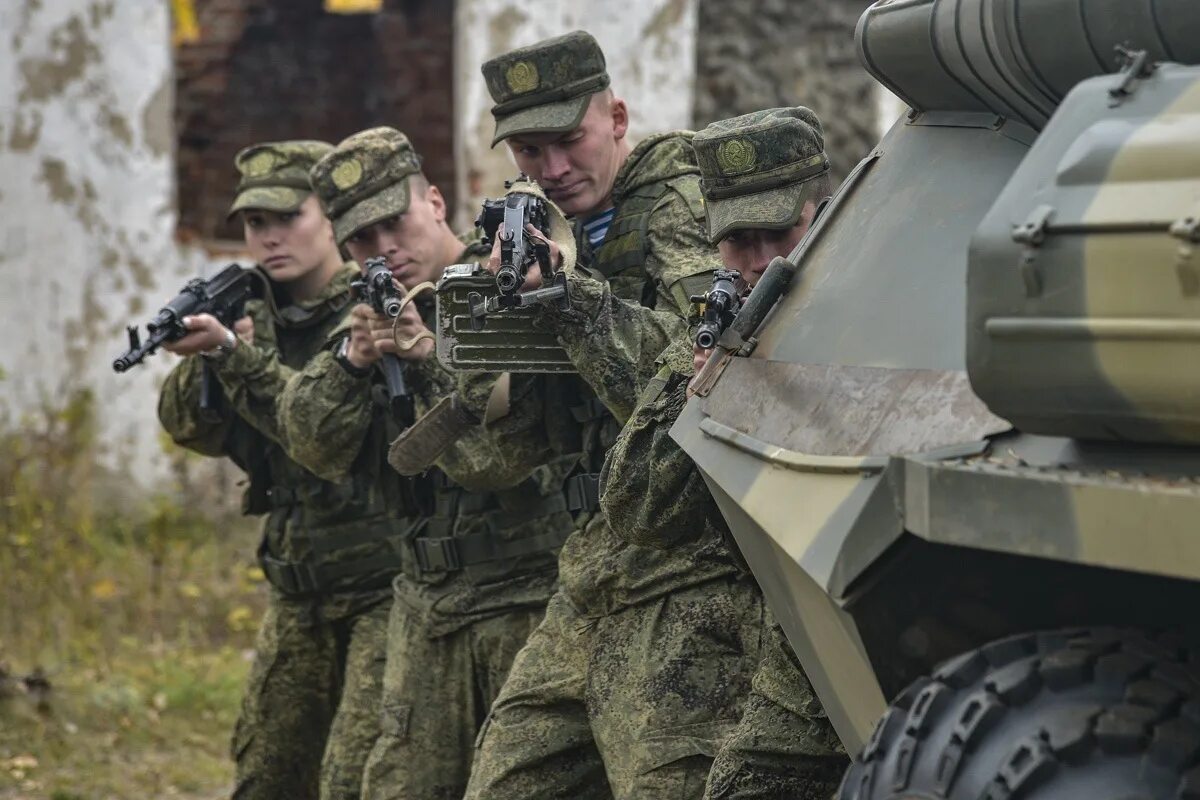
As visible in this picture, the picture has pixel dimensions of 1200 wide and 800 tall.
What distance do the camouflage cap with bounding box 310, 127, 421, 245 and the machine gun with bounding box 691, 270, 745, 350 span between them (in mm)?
1834

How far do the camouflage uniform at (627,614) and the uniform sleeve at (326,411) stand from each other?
755 millimetres

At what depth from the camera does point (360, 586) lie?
238 inches

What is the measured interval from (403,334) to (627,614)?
3.64 ft

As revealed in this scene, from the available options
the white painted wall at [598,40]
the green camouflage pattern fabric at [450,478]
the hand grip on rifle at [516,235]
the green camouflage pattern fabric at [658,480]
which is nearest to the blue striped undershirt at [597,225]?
the hand grip on rifle at [516,235]

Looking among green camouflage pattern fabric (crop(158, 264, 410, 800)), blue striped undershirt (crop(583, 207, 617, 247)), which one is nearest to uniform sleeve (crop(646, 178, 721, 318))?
blue striped undershirt (crop(583, 207, 617, 247))

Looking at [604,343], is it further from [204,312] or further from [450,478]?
[204,312]

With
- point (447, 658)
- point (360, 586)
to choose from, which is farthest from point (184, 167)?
point (447, 658)

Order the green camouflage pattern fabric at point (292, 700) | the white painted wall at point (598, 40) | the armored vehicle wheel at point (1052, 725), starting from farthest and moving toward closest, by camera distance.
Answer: the white painted wall at point (598, 40) < the green camouflage pattern fabric at point (292, 700) < the armored vehicle wheel at point (1052, 725)

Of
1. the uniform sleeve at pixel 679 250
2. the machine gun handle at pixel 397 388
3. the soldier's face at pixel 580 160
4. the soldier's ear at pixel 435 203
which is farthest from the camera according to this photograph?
the soldier's ear at pixel 435 203

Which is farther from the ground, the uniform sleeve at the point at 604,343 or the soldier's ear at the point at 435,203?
the soldier's ear at the point at 435,203

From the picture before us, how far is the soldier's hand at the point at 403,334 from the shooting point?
17.3ft

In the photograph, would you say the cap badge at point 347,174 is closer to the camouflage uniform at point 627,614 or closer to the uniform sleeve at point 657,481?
the camouflage uniform at point 627,614

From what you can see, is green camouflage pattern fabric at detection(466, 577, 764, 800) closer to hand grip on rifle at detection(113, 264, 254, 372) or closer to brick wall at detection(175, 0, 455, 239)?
hand grip on rifle at detection(113, 264, 254, 372)

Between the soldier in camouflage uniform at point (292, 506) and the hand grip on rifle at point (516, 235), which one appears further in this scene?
the soldier in camouflage uniform at point (292, 506)
